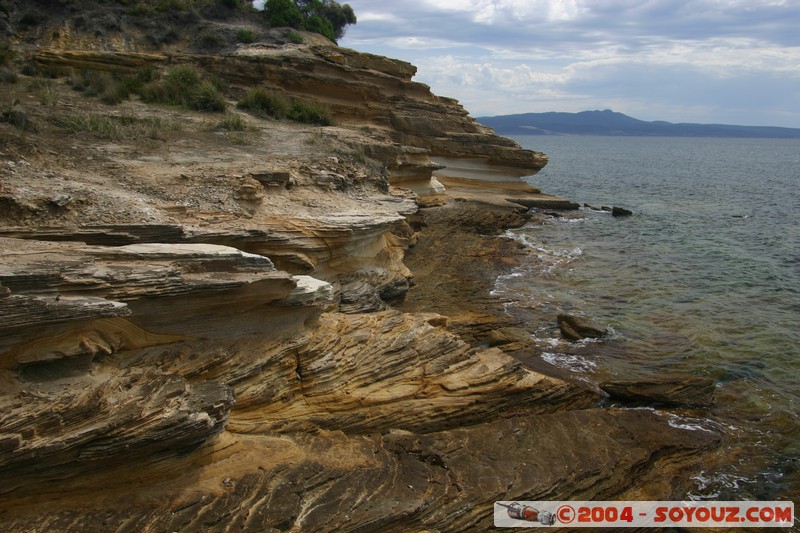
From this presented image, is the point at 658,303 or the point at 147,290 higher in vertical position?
the point at 147,290

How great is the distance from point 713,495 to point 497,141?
2434cm

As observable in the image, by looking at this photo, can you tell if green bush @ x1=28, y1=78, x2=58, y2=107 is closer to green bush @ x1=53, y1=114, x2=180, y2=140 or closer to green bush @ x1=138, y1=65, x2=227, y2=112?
green bush @ x1=53, y1=114, x2=180, y2=140

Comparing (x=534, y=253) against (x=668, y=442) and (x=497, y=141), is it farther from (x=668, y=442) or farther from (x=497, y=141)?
(x=668, y=442)

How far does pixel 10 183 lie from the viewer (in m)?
9.92

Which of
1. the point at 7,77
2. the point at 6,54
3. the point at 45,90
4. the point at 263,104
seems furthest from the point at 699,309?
the point at 6,54

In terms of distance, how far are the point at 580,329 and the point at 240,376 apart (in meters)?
9.50

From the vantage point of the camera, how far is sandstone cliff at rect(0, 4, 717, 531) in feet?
23.4

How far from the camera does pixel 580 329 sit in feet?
50.3

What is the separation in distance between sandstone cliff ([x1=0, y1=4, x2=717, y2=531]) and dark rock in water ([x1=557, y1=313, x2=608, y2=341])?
5.79 feet

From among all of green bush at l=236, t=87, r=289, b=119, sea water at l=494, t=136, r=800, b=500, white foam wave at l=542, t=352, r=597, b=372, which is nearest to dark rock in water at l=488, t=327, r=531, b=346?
sea water at l=494, t=136, r=800, b=500

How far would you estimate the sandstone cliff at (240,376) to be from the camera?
714 cm

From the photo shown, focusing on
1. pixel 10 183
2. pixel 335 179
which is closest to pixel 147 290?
pixel 10 183

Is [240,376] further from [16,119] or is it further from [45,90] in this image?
[45,90]

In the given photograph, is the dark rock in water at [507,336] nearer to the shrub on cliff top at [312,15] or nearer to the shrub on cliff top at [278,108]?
the shrub on cliff top at [278,108]
